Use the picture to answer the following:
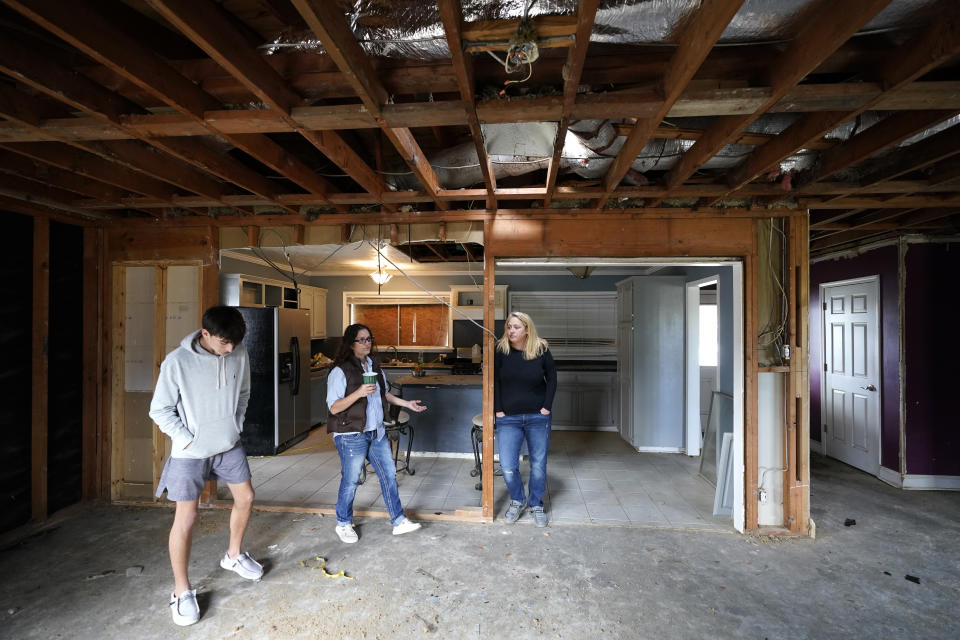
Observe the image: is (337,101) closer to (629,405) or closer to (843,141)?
(843,141)

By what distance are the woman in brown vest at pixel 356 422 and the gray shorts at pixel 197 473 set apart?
54 centimetres

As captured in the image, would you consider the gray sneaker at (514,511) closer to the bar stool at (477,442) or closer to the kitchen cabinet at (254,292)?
the bar stool at (477,442)

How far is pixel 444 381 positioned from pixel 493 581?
2520 mm

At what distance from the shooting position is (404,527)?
302 centimetres

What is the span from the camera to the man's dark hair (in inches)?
85.4

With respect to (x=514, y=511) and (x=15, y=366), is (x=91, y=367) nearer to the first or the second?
(x=15, y=366)

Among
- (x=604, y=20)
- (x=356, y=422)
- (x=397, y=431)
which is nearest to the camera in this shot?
(x=604, y=20)

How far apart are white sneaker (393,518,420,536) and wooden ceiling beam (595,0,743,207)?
274 cm

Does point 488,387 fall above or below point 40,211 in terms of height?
below

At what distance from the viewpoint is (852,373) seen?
464cm

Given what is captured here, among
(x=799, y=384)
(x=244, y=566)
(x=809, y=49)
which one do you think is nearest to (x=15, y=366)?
(x=244, y=566)

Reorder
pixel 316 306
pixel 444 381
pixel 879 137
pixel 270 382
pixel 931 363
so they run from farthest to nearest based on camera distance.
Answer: pixel 316 306 < pixel 270 382 < pixel 444 381 < pixel 931 363 < pixel 879 137

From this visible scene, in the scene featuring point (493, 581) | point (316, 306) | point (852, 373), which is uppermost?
point (316, 306)

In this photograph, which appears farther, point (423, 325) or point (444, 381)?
point (423, 325)
